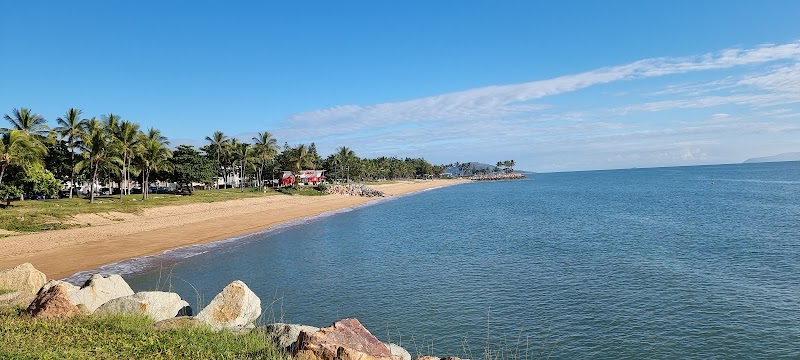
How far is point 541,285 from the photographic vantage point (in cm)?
2248

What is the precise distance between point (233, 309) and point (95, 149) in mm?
57933

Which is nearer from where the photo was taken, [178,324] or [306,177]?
[178,324]

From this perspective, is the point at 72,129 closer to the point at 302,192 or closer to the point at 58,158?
the point at 58,158

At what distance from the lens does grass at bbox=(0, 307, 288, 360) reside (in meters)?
8.38

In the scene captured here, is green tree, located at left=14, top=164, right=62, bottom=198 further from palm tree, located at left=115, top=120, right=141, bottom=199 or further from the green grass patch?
the green grass patch

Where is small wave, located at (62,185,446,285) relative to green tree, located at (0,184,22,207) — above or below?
below

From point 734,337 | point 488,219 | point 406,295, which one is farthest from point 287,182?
point 734,337

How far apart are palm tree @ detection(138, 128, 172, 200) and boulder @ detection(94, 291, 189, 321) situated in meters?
63.0

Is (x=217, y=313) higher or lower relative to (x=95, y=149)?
lower

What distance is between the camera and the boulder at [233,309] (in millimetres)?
12510

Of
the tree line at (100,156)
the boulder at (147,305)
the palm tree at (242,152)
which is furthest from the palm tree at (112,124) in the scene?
the boulder at (147,305)

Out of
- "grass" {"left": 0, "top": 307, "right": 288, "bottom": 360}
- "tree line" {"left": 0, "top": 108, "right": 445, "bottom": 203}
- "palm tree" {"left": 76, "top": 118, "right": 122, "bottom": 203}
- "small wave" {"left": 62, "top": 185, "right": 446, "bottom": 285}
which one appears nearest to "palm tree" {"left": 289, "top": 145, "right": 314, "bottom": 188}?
"tree line" {"left": 0, "top": 108, "right": 445, "bottom": 203}

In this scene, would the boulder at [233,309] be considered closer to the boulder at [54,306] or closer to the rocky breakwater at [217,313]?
the rocky breakwater at [217,313]

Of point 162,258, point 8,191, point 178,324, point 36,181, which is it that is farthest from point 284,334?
point 36,181
